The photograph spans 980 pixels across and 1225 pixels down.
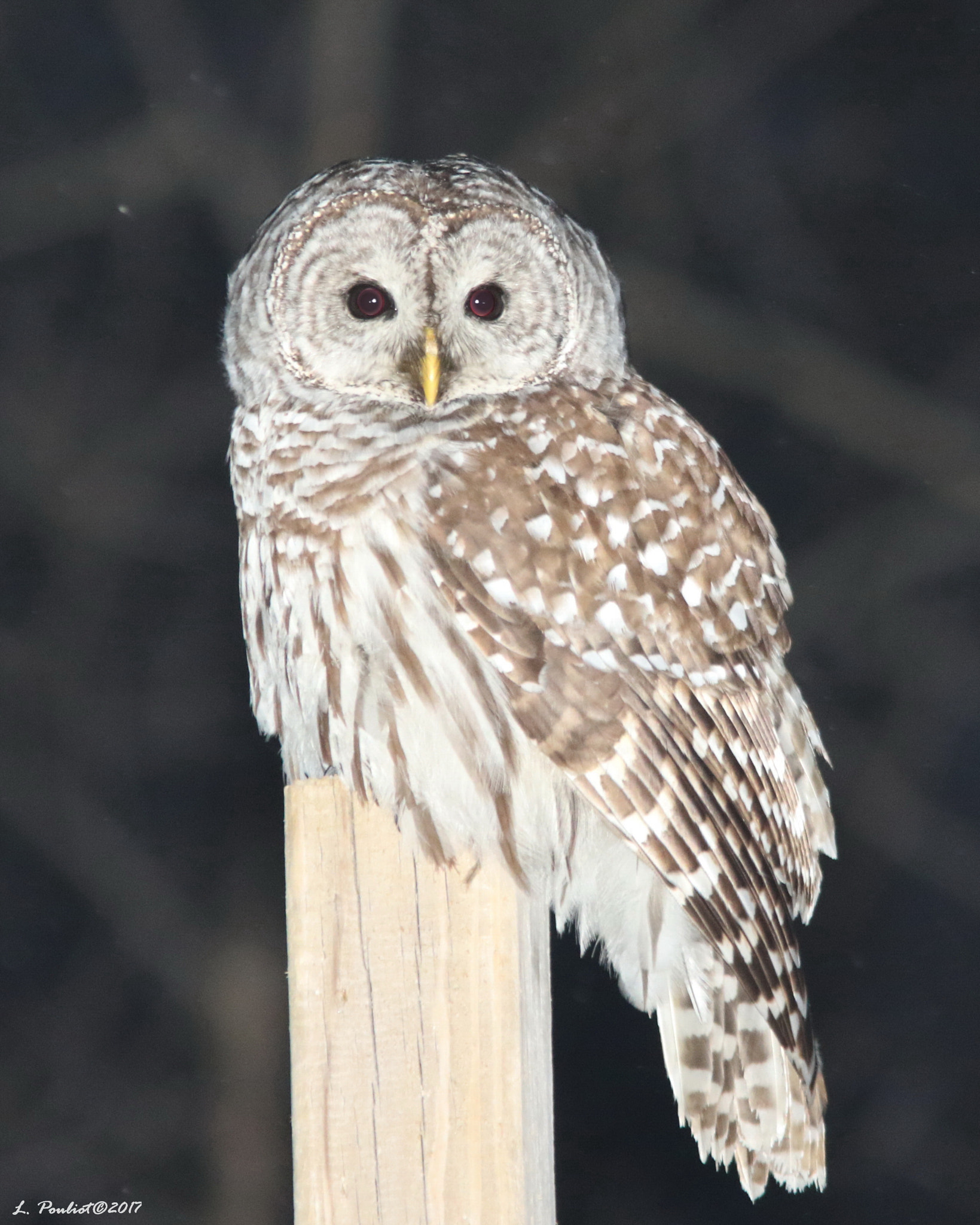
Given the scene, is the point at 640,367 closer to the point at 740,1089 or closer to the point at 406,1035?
the point at 740,1089

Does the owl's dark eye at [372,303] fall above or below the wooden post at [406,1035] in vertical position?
above

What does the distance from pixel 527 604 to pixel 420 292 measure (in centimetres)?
46

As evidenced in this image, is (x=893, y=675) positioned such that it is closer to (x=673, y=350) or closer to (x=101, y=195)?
(x=673, y=350)

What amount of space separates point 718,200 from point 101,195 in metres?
1.44

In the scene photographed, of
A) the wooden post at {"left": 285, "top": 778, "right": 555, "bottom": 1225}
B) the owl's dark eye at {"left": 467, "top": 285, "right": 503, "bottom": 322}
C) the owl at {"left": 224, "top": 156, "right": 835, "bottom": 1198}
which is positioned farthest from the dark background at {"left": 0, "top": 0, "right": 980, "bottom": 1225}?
the wooden post at {"left": 285, "top": 778, "right": 555, "bottom": 1225}

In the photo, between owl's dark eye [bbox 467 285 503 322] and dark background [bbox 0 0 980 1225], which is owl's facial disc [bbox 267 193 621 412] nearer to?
owl's dark eye [bbox 467 285 503 322]

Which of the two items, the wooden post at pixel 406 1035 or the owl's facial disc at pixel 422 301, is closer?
→ the wooden post at pixel 406 1035

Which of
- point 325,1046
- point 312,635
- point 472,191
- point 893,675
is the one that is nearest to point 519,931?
point 325,1046

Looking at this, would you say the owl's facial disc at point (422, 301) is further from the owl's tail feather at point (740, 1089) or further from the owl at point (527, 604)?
the owl's tail feather at point (740, 1089)

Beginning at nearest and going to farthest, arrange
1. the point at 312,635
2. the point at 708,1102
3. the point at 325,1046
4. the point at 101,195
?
the point at 325,1046 < the point at 312,635 < the point at 708,1102 < the point at 101,195

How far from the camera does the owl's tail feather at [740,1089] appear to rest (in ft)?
7.51

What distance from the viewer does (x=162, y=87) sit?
3.65 metres

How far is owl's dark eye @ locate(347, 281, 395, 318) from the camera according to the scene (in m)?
2.21

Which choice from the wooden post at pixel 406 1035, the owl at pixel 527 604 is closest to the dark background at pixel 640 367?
the owl at pixel 527 604
